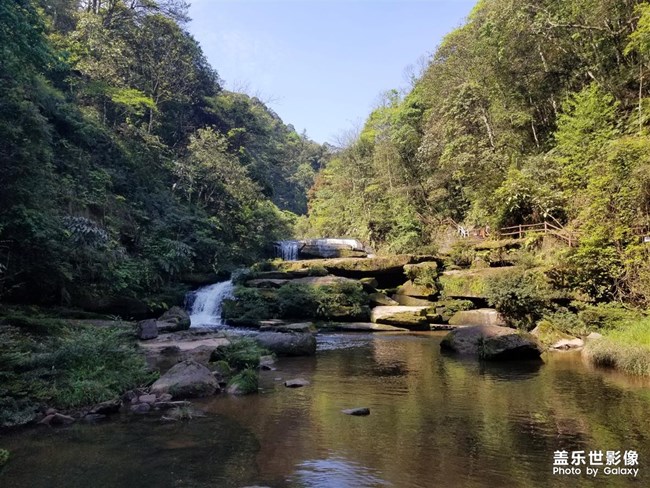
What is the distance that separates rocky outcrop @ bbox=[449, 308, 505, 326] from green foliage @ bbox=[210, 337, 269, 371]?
1013 centimetres

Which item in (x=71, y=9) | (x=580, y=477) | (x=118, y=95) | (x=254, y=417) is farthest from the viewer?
(x=71, y=9)

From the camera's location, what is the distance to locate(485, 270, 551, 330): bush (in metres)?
16.5

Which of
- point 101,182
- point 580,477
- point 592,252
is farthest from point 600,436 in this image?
point 101,182

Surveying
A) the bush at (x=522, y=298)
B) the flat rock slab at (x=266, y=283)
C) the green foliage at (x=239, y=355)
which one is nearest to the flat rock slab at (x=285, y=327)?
the flat rock slab at (x=266, y=283)

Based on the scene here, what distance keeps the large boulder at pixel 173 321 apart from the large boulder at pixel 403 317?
8058 mm

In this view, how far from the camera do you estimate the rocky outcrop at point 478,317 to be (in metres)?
→ 17.5

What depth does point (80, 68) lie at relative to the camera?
81.1 feet

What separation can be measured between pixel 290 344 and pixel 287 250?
1849 centimetres

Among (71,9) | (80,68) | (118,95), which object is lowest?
(118,95)

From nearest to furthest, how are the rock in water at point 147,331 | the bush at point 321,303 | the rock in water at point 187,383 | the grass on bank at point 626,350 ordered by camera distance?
the rock in water at point 187,383 < the grass on bank at point 626,350 < the rock in water at point 147,331 < the bush at point 321,303

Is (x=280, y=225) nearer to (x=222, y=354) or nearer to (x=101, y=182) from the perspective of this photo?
(x=101, y=182)

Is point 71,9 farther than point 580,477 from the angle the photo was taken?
Yes

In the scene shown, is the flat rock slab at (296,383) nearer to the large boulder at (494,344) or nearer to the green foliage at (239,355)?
the green foliage at (239,355)

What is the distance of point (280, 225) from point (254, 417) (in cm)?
2883
